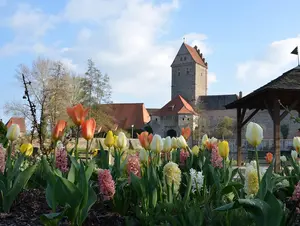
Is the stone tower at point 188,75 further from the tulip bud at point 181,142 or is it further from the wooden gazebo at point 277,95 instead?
the tulip bud at point 181,142

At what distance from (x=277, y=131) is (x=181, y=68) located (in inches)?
2479

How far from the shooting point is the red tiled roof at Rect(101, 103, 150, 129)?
56.2 metres

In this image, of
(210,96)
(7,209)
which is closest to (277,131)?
(7,209)

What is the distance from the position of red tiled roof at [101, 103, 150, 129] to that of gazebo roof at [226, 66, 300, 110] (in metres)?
43.6

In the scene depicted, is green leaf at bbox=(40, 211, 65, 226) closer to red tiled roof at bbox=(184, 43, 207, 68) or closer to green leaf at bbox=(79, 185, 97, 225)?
green leaf at bbox=(79, 185, 97, 225)

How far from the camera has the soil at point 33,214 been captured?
2.50 m

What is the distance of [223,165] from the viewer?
9.94 ft

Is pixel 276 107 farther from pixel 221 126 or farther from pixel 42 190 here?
pixel 221 126

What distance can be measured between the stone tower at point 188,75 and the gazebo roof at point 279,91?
185 ft

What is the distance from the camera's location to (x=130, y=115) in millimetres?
57469

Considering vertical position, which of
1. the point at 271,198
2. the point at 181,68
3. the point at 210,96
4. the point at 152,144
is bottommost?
the point at 271,198

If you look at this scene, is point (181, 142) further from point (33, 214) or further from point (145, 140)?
point (33, 214)

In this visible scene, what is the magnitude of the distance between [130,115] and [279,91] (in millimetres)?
46946

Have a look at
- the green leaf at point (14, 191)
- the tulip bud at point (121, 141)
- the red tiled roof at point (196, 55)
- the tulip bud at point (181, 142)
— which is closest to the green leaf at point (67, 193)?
the green leaf at point (14, 191)
